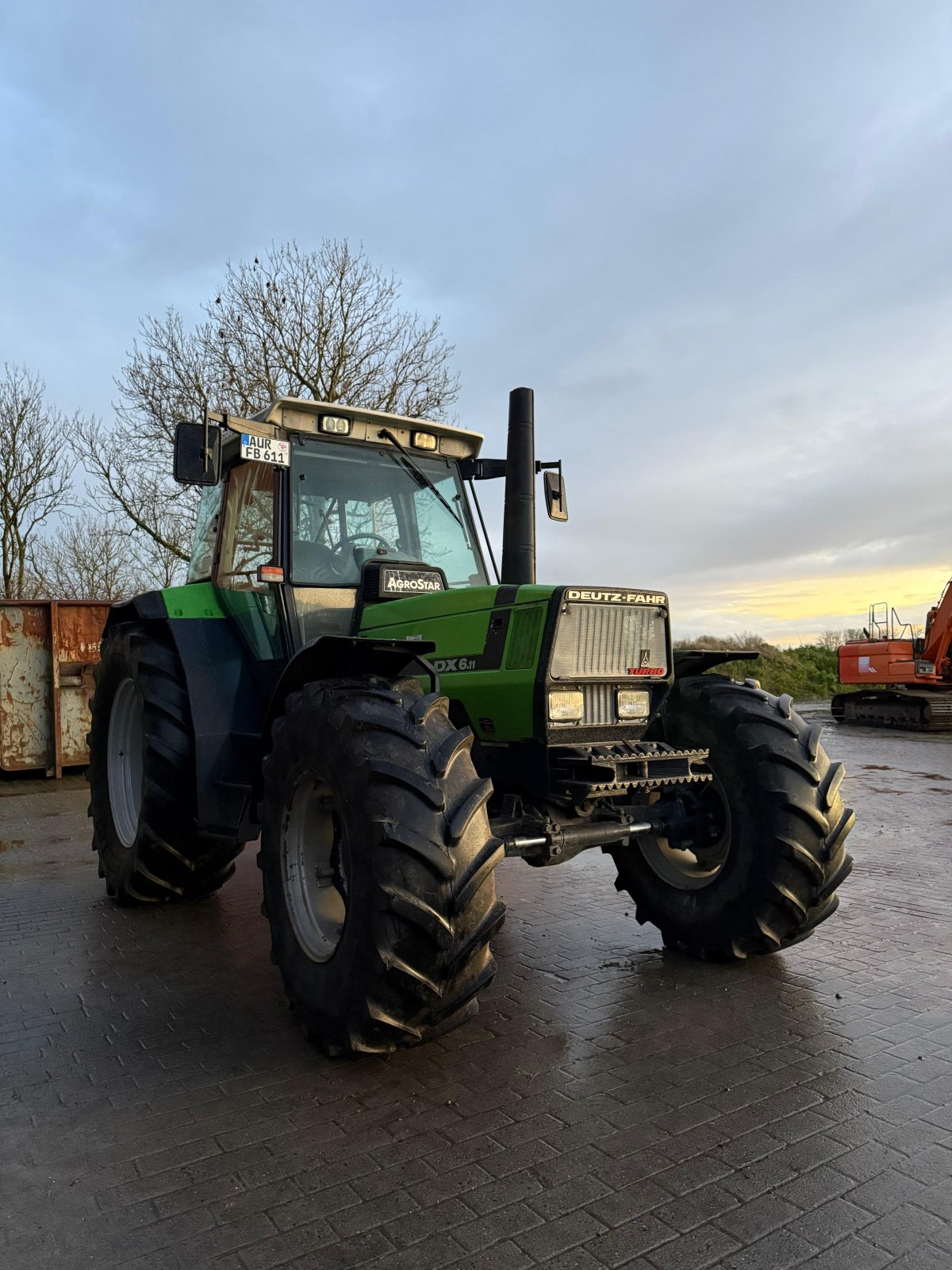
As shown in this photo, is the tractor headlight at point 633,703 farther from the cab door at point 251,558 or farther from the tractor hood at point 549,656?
the cab door at point 251,558

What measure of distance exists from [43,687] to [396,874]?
9.29m

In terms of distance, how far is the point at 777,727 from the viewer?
14.6 ft

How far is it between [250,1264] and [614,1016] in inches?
76.9

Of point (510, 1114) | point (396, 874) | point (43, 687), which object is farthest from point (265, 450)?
point (43, 687)

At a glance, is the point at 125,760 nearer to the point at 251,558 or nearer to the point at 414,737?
the point at 251,558

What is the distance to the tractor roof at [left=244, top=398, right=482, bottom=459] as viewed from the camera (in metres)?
5.04

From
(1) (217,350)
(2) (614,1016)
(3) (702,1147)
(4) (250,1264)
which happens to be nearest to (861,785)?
(2) (614,1016)

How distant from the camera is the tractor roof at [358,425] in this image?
5.04 meters

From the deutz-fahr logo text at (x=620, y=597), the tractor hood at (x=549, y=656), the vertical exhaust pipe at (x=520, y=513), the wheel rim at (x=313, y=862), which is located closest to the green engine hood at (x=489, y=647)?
the tractor hood at (x=549, y=656)

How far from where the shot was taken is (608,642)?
4.30m

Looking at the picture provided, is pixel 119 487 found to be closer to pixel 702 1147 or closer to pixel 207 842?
pixel 207 842

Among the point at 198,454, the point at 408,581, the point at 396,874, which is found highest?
the point at 198,454

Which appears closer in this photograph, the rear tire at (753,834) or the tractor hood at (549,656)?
the tractor hood at (549,656)

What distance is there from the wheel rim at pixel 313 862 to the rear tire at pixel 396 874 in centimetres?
12
